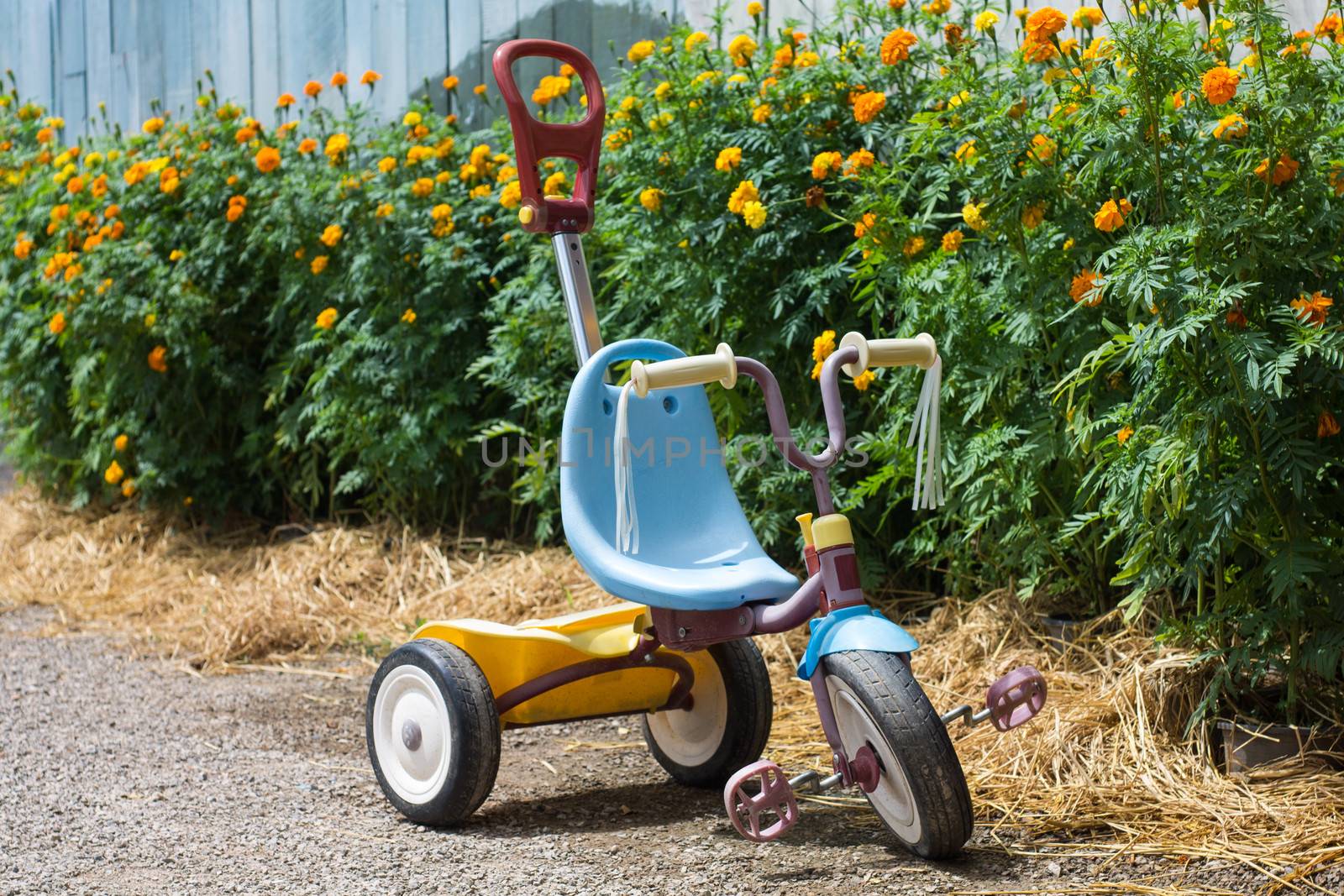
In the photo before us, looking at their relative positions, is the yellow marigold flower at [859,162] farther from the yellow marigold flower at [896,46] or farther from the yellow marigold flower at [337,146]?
the yellow marigold flower at [337,146]

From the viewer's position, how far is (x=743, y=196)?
3256 mm

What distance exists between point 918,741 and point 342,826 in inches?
46.0

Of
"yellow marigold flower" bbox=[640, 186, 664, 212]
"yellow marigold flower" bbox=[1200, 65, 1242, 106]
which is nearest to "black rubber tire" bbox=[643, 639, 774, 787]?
"yellow marigold flower" bbox=[640, 186, 664, 212]

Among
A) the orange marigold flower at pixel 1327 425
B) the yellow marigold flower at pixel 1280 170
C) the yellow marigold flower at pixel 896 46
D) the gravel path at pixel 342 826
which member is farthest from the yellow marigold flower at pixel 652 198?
the orange marigold flower at pixel 1327 425

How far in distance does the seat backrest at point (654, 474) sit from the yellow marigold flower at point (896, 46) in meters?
0.87

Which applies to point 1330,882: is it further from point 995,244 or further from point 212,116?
point 212,116

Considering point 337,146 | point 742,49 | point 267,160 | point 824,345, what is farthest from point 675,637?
point 267,160

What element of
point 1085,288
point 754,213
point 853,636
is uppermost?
point 754,213

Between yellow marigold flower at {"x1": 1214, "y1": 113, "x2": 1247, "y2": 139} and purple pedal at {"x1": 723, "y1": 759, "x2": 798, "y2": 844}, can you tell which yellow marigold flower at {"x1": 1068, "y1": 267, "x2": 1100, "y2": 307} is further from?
purple pedal at {"x1": 723, "y1": 759, "x2": 798, "y2": 844}

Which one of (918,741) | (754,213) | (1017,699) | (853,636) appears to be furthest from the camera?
(754,213)

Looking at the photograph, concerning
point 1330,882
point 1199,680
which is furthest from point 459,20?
point 1330,882

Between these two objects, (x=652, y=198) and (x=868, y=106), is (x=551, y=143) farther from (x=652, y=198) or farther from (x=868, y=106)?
(x=868, y=106)

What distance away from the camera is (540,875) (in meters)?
2.34

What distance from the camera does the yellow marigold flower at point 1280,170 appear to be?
2.26 meters
